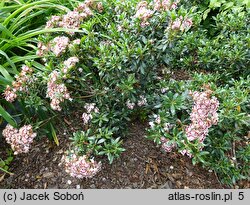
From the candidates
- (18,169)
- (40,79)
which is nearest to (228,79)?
(40,79)

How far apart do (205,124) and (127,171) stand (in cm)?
76

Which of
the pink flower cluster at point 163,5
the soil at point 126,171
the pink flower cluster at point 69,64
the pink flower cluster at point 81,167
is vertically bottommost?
the soil at point 126,171

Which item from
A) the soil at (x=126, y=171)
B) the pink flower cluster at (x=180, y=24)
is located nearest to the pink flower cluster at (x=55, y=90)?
the soil at (x=126, y=171)

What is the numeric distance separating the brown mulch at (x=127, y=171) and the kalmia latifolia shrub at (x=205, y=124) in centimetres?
18

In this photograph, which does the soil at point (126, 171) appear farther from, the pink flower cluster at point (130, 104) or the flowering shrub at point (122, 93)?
the pink flower cluster at point (130, 104)

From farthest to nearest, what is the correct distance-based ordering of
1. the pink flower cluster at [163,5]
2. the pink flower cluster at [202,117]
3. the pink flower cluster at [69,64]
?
the pink flower cluster at [163,5]
the pink flower cluster at [69,64]
the pink flower cluster at [202,117]

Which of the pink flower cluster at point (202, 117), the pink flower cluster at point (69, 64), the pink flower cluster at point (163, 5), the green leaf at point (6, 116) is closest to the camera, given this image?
the pink flower cluster at point (202, 117)

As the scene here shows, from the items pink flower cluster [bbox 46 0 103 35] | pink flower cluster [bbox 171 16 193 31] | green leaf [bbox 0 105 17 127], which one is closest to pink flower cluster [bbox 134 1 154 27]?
pink flower cluster [bbox 171 16 193 31]

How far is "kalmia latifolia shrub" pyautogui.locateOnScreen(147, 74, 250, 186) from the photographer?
201 centimetres

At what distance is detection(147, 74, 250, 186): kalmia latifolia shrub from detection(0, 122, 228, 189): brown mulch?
0.58ft

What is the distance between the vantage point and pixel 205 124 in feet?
6.48

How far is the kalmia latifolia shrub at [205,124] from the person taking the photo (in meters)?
2.01

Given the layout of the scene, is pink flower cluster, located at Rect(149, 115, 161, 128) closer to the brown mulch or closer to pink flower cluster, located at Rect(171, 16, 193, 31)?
the brown mulch

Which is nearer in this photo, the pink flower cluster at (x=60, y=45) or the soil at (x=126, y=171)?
the pink flower cluster at (x=60, y=45)
